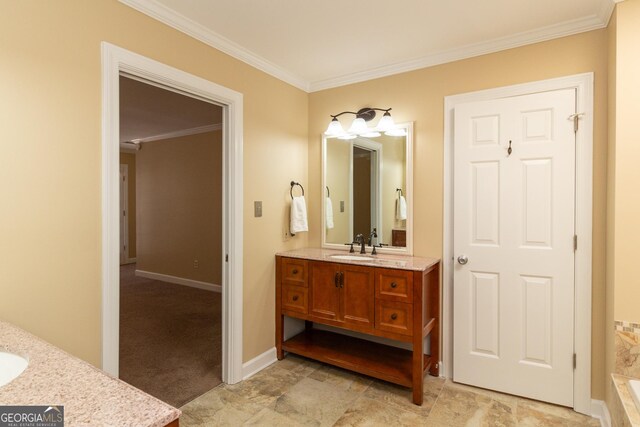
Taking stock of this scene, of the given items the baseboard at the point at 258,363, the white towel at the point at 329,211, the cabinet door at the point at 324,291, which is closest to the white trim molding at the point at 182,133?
the white towel at the point at 329,211

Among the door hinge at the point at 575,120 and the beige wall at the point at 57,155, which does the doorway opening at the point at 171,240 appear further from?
the door hinge at the point at 575,120

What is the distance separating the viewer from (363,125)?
9.53 feet

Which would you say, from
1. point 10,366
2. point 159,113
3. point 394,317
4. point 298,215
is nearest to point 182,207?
point 159,113

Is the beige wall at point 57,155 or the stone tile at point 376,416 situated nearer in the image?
the beige wall at point 57,155

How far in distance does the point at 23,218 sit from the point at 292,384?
1926 mm

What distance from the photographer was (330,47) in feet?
8.34

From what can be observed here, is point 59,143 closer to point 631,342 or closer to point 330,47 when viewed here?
point 330,47

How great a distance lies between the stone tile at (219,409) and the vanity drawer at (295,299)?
2.46ft

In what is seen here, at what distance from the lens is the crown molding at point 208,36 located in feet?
6.52

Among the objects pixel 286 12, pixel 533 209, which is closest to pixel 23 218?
pixel 286 12

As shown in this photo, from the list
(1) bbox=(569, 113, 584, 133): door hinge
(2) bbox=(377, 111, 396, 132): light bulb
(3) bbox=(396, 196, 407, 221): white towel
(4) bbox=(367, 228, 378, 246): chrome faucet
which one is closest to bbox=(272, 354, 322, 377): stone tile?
(4) bbox=(367, 228, 378, 246): chrome faucet

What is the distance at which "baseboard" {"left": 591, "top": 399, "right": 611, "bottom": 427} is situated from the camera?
205 cm

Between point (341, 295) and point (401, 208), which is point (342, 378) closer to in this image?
point (341, 295)

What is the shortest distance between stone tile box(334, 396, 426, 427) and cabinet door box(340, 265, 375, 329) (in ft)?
1.63
